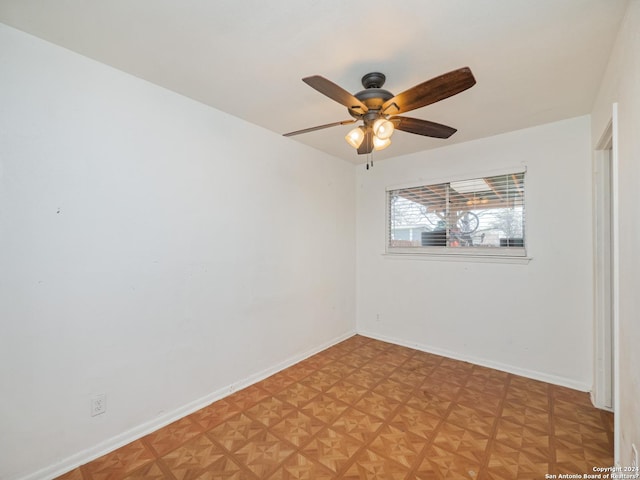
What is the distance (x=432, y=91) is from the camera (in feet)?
5.00

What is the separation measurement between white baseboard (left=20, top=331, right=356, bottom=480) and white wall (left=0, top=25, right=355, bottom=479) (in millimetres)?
11

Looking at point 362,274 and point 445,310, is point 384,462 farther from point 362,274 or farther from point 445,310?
point 362,274

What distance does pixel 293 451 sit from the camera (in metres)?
1.86

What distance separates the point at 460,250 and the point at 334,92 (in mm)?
→ 2491

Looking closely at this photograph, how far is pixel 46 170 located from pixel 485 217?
369cm

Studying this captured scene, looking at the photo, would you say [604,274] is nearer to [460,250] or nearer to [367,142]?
[460,250]

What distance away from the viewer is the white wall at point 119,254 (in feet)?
5.19

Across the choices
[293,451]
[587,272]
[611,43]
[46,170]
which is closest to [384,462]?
[293,451]

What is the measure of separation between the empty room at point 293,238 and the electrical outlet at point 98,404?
1 centimetres

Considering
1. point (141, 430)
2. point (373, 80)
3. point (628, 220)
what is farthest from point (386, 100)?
point (141, 430)

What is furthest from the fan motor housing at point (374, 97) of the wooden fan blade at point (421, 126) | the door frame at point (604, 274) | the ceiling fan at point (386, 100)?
the door frame at point (604, 274)

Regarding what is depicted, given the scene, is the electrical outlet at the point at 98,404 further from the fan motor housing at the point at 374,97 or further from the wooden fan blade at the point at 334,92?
the fan motor housing at the point at 374,97

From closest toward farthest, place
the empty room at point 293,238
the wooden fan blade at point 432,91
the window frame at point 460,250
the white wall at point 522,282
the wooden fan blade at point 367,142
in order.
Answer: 1. the wooden fan blade at point 432,91
2. the empty room at point 293,238
3. the wooden fan blade at point 367,142
4. the white wall at point 522,282
5. the window frame at point 460,250

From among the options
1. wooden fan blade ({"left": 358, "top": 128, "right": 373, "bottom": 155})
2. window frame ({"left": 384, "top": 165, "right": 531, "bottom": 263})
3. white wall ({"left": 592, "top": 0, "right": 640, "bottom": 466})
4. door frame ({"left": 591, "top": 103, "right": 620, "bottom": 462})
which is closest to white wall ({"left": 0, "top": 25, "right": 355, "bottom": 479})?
wooden fan blade ({"left": 358, "top": 128, "right": 373, "bottom": 155})
